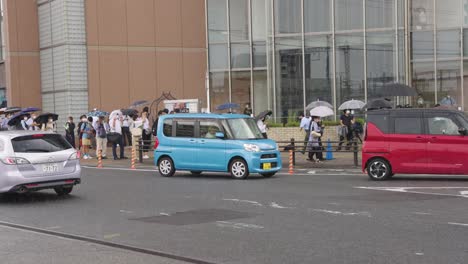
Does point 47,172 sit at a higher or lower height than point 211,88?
lower

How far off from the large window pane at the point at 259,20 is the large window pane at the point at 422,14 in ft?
23.5

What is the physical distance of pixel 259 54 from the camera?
34.0 m

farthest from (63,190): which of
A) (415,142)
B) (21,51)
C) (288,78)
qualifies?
(21,51)

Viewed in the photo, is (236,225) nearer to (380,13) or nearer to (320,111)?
(320,111)

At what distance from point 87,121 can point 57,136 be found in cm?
1311

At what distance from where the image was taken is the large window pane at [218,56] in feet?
115

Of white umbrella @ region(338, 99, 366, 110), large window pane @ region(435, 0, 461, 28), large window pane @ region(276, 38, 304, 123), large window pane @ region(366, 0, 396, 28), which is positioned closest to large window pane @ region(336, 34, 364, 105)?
large window pane @ region(366, 0, 396, 28)

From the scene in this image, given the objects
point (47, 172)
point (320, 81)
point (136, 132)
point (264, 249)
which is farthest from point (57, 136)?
point (320, 81)

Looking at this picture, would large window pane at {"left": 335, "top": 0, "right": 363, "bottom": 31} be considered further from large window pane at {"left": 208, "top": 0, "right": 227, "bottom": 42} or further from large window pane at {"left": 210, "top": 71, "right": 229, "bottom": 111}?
large window pane at {"left": 210, "top": 71, "right": 229, "bottom": 111}

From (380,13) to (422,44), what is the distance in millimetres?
2416

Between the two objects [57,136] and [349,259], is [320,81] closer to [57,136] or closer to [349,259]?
A: [57,136]

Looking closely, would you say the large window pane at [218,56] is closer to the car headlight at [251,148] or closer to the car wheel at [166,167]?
the car wheel at [166,167]

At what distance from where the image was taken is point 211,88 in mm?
35594

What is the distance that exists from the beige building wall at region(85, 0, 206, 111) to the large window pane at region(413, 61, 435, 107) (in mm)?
12519
